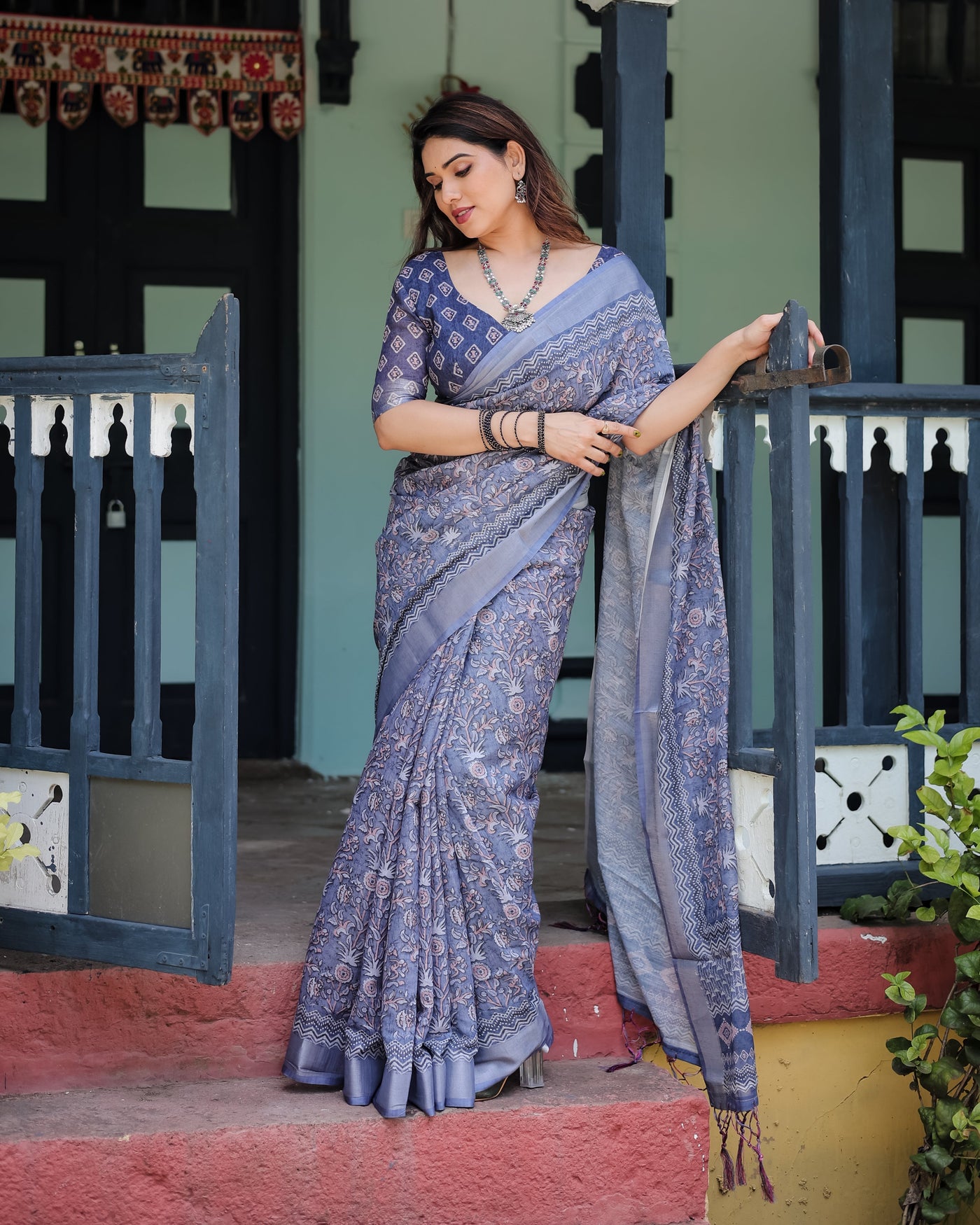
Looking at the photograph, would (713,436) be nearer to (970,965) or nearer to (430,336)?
(430,336)

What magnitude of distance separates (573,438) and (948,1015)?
4.31 feet

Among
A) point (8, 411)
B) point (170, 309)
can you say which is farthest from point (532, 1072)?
point (170, 309)

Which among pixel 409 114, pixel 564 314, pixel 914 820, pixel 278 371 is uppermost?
pixel 409 114

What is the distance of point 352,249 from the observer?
17.6 ft

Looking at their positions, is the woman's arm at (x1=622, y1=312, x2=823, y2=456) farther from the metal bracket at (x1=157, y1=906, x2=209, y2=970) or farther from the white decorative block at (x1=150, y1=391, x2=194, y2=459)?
the metal bracket at (x1=157, y1=906, x2=209, y2=970)

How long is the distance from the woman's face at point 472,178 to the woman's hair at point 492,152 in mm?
14

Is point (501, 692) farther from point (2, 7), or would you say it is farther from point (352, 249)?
point (2, 7)

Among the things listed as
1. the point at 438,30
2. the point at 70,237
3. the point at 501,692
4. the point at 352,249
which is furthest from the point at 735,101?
the point at 501,692

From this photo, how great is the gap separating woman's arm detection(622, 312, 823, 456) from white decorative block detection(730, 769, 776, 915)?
663 mm

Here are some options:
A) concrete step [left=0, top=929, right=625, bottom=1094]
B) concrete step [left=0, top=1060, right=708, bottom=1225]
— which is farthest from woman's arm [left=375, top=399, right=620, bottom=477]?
concrete step [left=0, top=1060, right=708, bottom=1225]

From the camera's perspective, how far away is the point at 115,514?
17.3ft

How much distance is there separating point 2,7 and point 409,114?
142cm

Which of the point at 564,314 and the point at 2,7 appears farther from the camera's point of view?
the point at 2,7

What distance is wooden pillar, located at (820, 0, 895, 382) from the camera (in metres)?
3.23
